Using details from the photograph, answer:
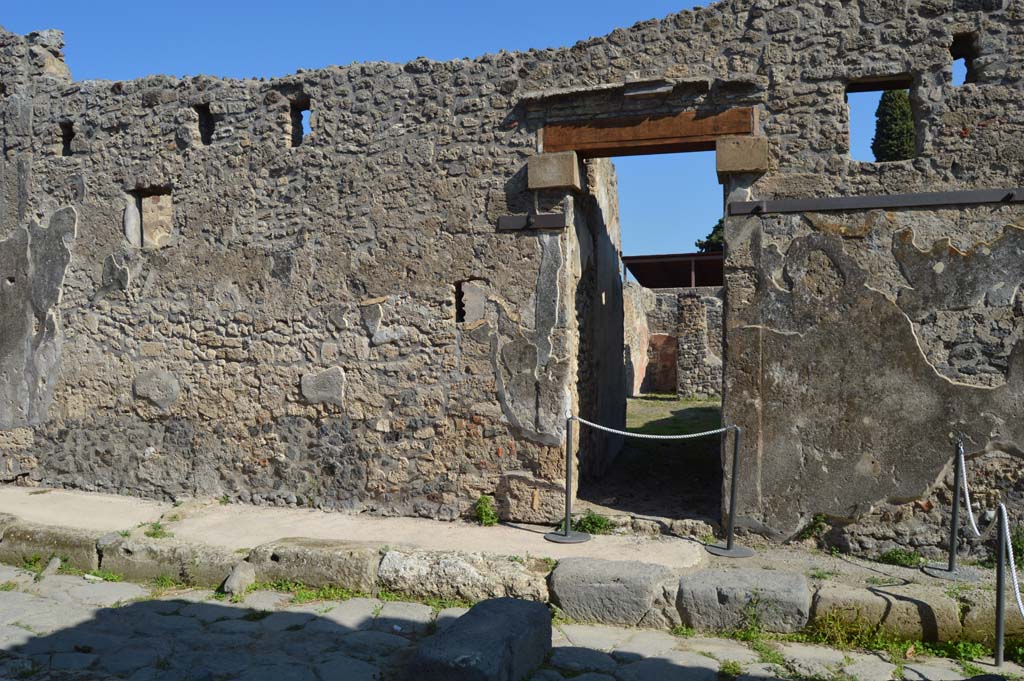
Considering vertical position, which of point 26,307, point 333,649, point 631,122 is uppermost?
point 631,122

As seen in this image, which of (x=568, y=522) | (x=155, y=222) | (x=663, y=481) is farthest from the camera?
(x=155, y=222)

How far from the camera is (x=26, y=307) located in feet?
22.9

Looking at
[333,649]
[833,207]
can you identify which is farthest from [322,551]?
[833,207]

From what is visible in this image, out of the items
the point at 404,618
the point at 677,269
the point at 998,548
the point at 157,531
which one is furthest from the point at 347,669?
the point at 677,269

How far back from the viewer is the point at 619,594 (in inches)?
159

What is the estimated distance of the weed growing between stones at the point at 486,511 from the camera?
18.0 ft

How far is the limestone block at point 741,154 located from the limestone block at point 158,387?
4631mm

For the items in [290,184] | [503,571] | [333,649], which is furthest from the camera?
[290,184]

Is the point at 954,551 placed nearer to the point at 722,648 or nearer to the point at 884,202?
the point at 722,648

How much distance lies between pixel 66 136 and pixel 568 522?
5687 mm

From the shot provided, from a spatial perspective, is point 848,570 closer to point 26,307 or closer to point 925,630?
point 925,630

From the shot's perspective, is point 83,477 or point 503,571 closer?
point 503,571

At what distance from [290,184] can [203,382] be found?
177 cm

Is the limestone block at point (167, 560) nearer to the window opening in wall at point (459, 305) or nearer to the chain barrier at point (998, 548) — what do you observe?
the window opening in wall at point (459, 305)
